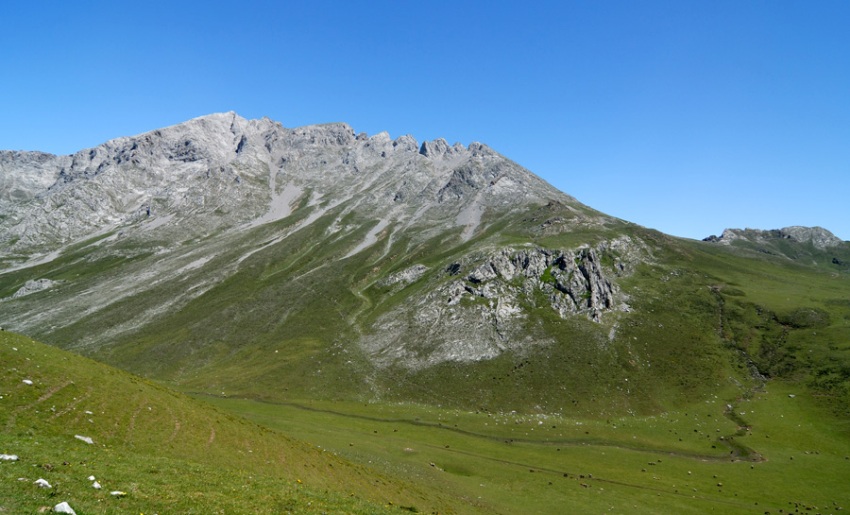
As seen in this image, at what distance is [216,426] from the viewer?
40.0 metres

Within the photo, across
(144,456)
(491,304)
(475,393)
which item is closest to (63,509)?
(144,456)

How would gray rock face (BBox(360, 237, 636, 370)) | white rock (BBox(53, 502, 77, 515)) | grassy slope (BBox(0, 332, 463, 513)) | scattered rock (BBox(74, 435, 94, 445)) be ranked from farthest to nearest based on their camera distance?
gray rock face (BBox(360, 237, 636, 370)) < scattered rock (BBox(74, 435, 94, 445)) < grassy slope (BBox(0, 332, 463, 513)) < white rock (BBox(53, 502, 77, 515))

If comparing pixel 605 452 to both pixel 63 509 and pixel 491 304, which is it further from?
pixel 63 509

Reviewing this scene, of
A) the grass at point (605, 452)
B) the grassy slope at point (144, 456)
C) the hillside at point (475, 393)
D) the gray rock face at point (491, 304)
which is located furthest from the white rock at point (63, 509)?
the gray rock face at point (491, 304)

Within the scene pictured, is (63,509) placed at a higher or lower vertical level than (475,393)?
higher

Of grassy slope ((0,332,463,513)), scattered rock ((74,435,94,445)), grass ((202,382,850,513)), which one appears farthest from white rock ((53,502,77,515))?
grass ((202,382,850,513))

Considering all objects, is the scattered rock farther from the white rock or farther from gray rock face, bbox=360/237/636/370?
gray rock face, bbox=360/237/636/370

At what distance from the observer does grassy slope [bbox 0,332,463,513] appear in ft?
66.1

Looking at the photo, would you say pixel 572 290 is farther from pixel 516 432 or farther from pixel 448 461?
pixel 448 461

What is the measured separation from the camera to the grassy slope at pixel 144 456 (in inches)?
794

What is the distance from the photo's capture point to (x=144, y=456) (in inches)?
1143

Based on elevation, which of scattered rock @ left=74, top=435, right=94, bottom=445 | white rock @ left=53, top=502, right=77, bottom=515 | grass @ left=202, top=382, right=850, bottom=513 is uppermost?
white rock @ left=53, top=502, right=77, bottom=515

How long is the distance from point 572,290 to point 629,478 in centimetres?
9927

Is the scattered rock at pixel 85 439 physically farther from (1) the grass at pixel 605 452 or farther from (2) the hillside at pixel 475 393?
(1) the grass at pixel 605 452
